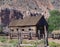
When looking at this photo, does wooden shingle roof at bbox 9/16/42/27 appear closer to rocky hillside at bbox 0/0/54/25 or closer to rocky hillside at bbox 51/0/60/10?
rocky hillside at bbox 0/0/54/25

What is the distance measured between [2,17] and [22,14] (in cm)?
821

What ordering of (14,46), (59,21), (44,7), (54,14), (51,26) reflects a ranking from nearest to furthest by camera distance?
(14,46) < (51,26) < (59,21) < (54,14) < (44,7)

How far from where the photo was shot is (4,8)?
296 ft

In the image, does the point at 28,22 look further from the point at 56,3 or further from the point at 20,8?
the point at 56,3

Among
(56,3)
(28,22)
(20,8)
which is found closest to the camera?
(28,22)

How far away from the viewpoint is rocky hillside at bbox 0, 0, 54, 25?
289 ft

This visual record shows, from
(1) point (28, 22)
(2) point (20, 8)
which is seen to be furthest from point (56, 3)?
(1) point (28, 22)

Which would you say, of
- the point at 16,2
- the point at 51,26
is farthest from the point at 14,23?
the point at 16,2

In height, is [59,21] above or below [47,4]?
below

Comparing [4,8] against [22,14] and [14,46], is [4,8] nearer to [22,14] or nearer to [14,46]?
[22,14]

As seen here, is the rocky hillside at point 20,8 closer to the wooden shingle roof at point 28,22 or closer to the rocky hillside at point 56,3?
the rocky hillside at point 56,3

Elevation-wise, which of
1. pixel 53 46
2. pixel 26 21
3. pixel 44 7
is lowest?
pixel 53 46

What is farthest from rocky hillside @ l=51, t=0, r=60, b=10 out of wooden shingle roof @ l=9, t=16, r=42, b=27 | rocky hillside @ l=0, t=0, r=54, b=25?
wooden shingle roof @ l=9, t=16, r=42, b=27

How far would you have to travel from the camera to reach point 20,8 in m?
94.8
